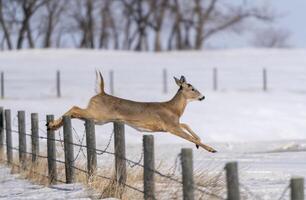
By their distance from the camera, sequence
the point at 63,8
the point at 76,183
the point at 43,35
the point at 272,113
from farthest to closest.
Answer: the point at 43,35, the point at 63,8, the point at 272,113, the point at 76,183

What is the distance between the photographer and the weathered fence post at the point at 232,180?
798 cm

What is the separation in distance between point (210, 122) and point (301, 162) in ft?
51.0

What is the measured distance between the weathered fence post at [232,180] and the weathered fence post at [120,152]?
3.52 metres

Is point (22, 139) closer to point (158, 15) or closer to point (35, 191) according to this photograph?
point (35, 191)

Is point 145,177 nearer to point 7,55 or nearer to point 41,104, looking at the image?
point 41,104

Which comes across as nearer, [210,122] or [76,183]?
[76,183]

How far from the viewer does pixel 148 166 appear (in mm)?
10281

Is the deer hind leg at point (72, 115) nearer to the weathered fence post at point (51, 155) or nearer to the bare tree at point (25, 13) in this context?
the weathered fence post at point (51, 155)

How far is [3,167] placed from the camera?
17.2m

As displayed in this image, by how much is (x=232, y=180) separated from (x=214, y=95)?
32.1m

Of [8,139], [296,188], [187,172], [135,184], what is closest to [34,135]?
[8,139]

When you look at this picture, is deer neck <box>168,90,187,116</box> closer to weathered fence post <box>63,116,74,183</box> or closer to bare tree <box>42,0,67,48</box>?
weathered fence post <box>63,116,74,183</box>

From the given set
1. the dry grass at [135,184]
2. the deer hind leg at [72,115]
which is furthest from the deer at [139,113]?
the dry grass at [135,184]

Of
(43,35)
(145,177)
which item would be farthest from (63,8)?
(145,177)
